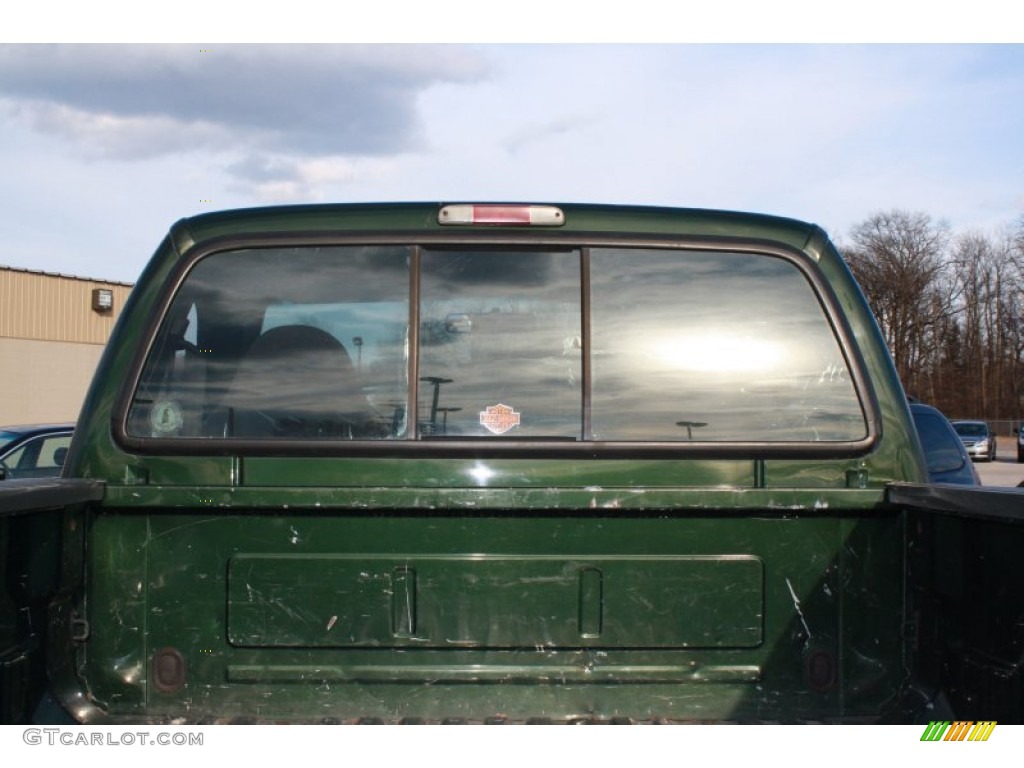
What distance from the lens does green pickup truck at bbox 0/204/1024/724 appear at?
294 centimetres

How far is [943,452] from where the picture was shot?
330 inches

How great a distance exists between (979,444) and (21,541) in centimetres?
4090

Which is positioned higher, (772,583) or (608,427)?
(608,427)

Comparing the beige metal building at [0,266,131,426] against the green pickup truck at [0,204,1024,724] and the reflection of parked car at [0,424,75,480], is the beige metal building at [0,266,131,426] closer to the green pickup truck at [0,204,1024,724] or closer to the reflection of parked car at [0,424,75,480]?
the reflection of parked car at [0,424,75,480]

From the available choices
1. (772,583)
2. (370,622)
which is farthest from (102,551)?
(772,583)

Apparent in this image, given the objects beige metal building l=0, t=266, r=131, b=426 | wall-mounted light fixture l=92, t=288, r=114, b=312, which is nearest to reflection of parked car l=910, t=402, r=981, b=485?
beige metal building l=0, t=266, r=131, b=426

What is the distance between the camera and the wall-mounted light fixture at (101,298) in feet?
114

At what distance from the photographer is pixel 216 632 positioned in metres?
2.97

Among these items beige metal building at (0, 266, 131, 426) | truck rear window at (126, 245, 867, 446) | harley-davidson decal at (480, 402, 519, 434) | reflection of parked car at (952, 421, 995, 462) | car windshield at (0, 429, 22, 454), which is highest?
beige metal building at (0, 266, 131, 426)

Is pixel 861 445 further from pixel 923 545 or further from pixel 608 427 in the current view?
pixel 608 427

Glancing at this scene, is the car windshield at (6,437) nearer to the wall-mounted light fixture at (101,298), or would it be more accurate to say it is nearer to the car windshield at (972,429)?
the wall-mounted light fixture at (101,298)

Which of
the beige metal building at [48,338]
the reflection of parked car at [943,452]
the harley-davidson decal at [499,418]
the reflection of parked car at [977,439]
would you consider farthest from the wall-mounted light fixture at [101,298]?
the harley-davidson decal at [499,418]

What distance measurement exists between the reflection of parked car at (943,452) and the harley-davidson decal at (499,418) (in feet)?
18.6
